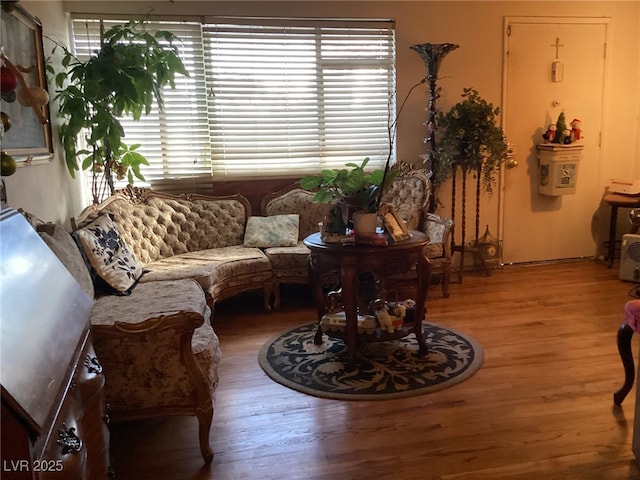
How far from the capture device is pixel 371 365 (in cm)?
326

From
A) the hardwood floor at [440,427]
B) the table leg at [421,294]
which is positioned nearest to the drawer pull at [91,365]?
the hardwood floor at [440,427]

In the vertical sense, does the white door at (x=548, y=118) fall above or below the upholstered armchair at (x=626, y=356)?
above

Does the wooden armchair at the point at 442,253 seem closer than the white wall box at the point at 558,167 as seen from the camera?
Yes

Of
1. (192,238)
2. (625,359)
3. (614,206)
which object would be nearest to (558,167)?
(614,206)

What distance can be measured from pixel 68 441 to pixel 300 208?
12.2 ft

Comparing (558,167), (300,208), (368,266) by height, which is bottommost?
(368,266)

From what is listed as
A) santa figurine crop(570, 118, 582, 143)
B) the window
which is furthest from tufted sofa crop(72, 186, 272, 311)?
santa figurine crop(570, 118, 582, 143)

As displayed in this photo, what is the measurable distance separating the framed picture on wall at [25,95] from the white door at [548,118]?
4095mm

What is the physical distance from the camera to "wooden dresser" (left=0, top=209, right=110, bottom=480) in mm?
1074

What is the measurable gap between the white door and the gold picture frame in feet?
8.85

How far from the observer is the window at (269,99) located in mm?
4742

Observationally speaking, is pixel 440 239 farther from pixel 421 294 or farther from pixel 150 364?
pixel 150 364

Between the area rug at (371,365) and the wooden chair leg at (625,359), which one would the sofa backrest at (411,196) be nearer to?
the area rug at (371,365)

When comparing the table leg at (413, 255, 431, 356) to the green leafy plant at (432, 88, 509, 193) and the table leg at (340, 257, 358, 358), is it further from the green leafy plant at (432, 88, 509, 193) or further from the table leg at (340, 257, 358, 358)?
the green leafy plant at (432, 88, 509, 193)
